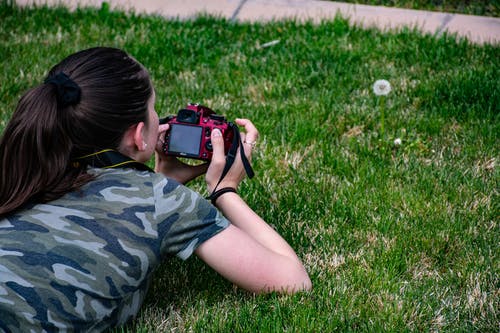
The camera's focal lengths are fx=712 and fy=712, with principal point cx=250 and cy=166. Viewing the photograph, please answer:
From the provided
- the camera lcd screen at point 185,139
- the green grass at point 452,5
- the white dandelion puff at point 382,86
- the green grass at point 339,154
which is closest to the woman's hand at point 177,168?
the camera lcd screen at point 185,139

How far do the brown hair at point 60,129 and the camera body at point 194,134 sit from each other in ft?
1.23

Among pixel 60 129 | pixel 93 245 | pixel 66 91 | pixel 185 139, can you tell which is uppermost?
pixel 66 91

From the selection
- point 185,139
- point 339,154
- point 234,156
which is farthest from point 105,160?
point 339,154

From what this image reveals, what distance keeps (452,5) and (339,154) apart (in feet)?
9.28

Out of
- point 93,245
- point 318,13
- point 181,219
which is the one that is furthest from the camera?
point 318,13

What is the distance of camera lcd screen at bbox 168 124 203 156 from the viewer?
2633mm

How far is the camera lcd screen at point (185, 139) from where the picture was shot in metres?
2.63

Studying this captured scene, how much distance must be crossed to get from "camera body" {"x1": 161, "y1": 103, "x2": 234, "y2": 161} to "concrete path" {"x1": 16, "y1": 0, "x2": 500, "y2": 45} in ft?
9.68

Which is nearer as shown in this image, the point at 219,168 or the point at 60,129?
the point at 60,129

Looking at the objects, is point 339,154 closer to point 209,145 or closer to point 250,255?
point 209,145

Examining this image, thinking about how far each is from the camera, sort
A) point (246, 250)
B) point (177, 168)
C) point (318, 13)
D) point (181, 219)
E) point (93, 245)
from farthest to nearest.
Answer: point (318, 13) < point (177, 168) < point (246, 250) < point (181, 219) < point (93, 245)

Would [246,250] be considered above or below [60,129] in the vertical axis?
below

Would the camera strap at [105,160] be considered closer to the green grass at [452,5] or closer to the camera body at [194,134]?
the camera body at [194,134]

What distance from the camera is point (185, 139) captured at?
2650mm
